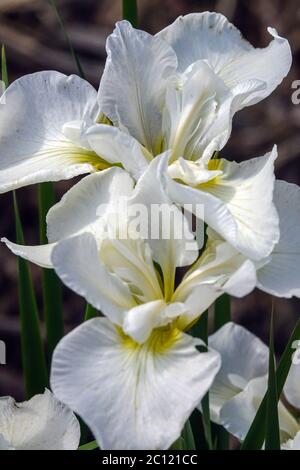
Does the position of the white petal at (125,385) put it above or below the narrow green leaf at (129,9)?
below

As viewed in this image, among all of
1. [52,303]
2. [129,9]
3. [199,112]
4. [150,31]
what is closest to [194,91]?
[199,112]

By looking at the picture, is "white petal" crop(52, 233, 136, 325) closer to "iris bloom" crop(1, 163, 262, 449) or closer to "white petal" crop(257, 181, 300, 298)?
"iris bloom" crop(1, 163, 262, 449)

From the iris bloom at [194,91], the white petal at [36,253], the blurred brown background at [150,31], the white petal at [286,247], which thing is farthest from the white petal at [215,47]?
the blurred brown background at [150,31]

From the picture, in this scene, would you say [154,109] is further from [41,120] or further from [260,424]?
[260,424]

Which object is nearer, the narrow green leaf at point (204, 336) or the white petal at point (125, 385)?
the white petal at point (125, 385)

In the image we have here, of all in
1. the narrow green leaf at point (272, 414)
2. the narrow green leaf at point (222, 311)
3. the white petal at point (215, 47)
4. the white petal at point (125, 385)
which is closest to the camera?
the white petal at point (125, 385)

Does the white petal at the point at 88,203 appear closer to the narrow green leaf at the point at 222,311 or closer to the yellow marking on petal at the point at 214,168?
the yellow marking on petal at the point at 214,168

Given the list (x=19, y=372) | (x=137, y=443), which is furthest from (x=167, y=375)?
(x=19, y=372)
